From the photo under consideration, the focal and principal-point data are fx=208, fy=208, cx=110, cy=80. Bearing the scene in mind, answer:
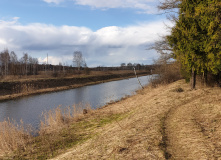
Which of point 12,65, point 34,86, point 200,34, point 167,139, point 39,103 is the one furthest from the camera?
point 12,65

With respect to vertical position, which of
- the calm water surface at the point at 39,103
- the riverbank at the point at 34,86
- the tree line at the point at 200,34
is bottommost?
the calm water surface at the point at 39,103

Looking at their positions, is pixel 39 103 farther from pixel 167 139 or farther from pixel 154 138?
pixel 167 139

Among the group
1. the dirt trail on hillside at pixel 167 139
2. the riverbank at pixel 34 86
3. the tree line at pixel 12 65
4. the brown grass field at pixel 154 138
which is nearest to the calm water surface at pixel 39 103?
the riverbank at pixel 34 86

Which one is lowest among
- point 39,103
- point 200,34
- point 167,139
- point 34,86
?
point 39,103

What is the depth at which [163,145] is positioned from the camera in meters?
5.85

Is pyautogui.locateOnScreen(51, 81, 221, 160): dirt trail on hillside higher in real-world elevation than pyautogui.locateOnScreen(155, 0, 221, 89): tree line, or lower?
lower

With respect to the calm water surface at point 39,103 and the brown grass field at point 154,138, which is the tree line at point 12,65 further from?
the brown grass field at point 154,138

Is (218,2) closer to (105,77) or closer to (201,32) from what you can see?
(201,32)

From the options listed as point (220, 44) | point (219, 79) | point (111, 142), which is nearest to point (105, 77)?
point (219, 79)

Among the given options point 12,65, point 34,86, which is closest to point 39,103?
point 34,86

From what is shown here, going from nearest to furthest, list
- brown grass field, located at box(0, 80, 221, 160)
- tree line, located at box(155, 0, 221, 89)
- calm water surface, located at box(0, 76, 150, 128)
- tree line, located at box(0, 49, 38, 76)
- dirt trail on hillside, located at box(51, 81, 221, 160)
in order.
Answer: dirt trail on hillside, located at box(51, 81, 221, 160), brown grass field, located at box(0, 80, 221, 160), tree line, located at box(155, 0, 221, 89), calm water surface, located at box(0, 76, 150, 128), tree line, located at box(0, 49, 38, 76)

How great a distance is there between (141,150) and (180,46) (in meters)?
8.98

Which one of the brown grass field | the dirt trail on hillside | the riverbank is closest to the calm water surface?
the riverbank

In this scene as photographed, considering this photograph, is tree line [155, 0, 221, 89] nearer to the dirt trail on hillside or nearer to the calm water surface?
the dirt trail on hillside
